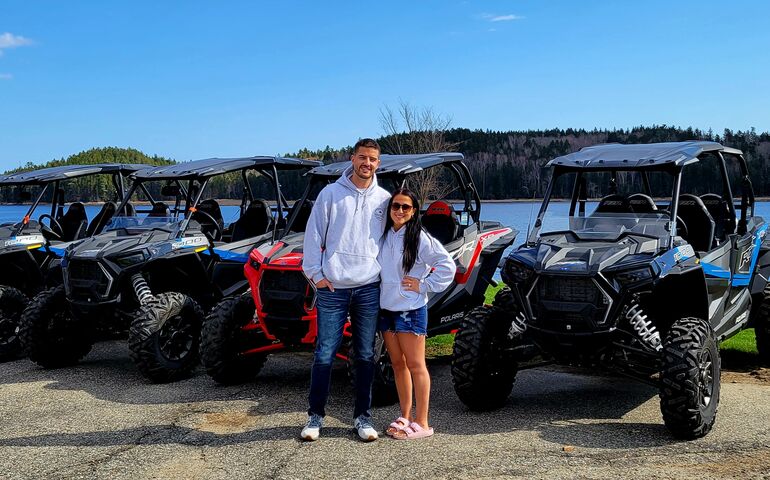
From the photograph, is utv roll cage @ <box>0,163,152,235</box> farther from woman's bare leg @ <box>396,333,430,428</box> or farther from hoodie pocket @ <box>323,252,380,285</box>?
woman's bare leg @ <box>396,333,430,428</box>

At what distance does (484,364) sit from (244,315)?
8.64 ft

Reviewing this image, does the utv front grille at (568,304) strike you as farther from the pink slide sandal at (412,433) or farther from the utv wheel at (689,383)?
Result: the pink slide sandal at (412,433)

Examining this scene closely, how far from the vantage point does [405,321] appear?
5.99 metres

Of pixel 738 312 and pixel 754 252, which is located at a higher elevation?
pixel 754 252

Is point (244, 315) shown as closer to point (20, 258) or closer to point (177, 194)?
point (177, 194)

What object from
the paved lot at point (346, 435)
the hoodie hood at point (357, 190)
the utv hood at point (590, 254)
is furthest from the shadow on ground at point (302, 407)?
the hoodie hood at point (357, 190)

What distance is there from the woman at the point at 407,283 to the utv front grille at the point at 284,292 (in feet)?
5.26

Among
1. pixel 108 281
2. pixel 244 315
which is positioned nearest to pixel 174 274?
pixel 108 281

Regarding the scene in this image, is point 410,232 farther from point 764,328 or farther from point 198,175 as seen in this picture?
point 198,175

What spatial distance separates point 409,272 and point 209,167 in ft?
16.0

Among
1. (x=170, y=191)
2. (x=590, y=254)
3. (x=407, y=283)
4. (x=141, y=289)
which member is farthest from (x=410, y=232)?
(x=170, y=191)

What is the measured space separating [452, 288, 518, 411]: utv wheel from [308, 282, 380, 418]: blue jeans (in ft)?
3.33

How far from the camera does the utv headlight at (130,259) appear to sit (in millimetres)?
8992

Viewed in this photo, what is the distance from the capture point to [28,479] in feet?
18.2
